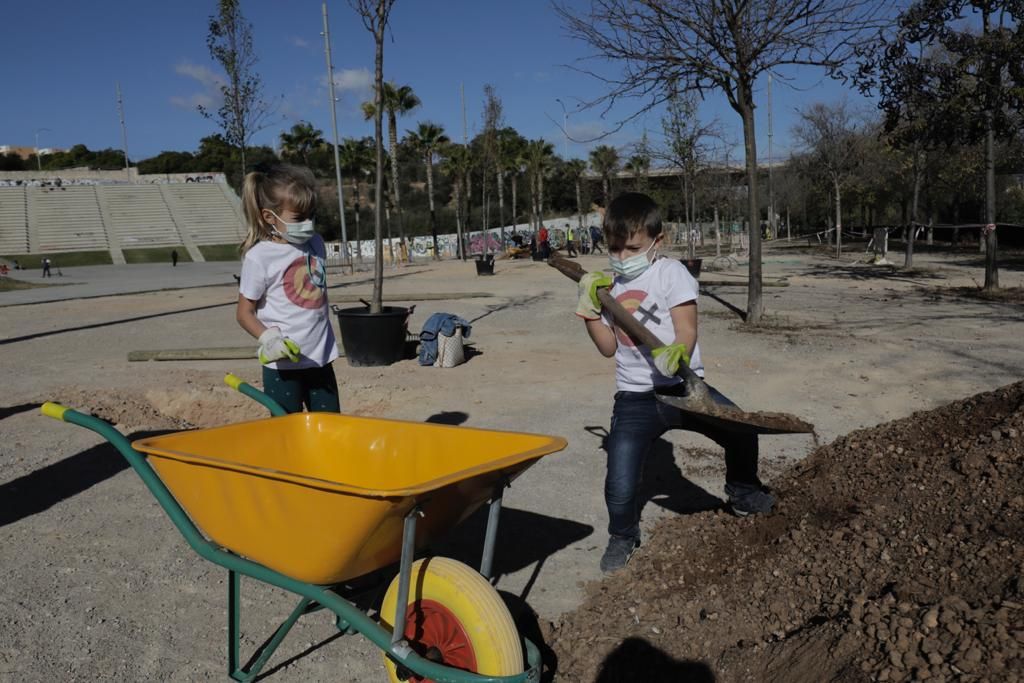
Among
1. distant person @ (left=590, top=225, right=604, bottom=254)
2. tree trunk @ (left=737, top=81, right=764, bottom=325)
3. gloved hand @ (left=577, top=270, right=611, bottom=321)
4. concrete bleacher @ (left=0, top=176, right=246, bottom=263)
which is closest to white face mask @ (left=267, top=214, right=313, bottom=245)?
gloved hand @ (left=577, top=270, right=611, bottom=321)

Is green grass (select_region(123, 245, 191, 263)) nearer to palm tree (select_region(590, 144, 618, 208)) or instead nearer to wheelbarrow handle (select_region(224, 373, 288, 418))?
palm tree (select_region(590, 144, 618, 208))

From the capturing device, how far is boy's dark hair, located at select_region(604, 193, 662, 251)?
3.01 meters

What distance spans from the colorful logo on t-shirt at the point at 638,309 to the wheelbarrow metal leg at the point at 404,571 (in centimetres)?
130

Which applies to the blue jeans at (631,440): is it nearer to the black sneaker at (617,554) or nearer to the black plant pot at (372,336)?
the black sneaker at (617,554)

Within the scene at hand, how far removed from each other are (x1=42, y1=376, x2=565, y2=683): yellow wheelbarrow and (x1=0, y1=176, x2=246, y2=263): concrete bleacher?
44.9 metres

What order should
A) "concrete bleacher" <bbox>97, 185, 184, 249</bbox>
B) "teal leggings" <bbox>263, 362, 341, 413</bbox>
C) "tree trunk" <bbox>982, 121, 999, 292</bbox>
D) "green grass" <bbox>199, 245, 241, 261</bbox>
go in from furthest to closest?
1. "concrete bleacher" <bbox>97, 185, 184, 249</bbox>
2. "green grass" <bbox>199, 245, 241, 261</bbox>
3. "tree trunk" <bbox>982, 121, 999, 292</bbox>
4. "teal leggings" <bbox>263, 362, 341, 413</bbox>

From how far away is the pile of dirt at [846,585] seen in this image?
2.05 metres

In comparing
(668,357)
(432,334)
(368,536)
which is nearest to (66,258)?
(432,334)

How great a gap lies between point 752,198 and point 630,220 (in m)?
8.04

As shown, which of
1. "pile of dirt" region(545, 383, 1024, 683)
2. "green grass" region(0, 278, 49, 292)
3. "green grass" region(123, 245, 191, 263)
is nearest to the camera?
"pile of dirt" region(545, 383, 1024, 683)

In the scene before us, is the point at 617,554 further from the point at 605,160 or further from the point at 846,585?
the point at 605,160

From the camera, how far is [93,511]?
13.5 feet

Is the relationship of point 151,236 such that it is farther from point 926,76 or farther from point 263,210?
point 263,210

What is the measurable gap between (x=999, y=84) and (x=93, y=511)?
13.3 m
